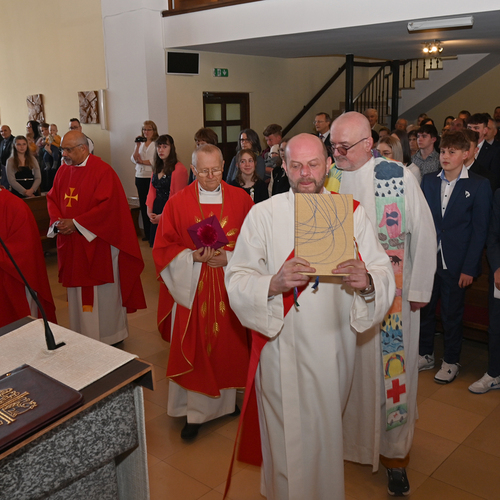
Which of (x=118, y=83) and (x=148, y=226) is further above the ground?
(x=118, y=83)

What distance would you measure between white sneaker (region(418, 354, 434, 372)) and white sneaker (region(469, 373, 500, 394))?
15.3 inches

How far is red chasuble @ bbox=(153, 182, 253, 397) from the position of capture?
341 cm

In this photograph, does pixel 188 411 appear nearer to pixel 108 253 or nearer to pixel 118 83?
pixel 108 253

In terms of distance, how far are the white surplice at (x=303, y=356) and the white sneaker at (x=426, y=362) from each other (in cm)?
210

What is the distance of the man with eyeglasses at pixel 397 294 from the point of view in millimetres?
2811

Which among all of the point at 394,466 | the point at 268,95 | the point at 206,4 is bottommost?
the point at 394,466

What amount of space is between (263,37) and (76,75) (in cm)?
446

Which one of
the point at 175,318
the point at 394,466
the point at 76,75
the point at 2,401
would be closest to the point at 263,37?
the point at 76,75

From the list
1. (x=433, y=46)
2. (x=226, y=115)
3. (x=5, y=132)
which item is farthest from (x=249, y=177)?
(x=5, y=132)

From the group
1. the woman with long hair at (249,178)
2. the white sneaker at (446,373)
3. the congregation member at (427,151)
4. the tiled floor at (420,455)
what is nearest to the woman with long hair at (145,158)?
the woman with long hair at (249,178)

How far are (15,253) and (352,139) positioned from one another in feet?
7.90

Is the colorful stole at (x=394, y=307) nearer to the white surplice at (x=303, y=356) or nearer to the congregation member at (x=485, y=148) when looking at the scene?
the white surplice at (x=303, y=356)

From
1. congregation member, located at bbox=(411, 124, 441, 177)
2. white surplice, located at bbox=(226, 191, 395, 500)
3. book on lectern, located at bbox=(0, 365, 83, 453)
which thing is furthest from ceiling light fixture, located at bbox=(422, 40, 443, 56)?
book on lectern, located at bbox=(0, 365, 83, 453)

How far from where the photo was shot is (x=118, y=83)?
9617 millimetres
